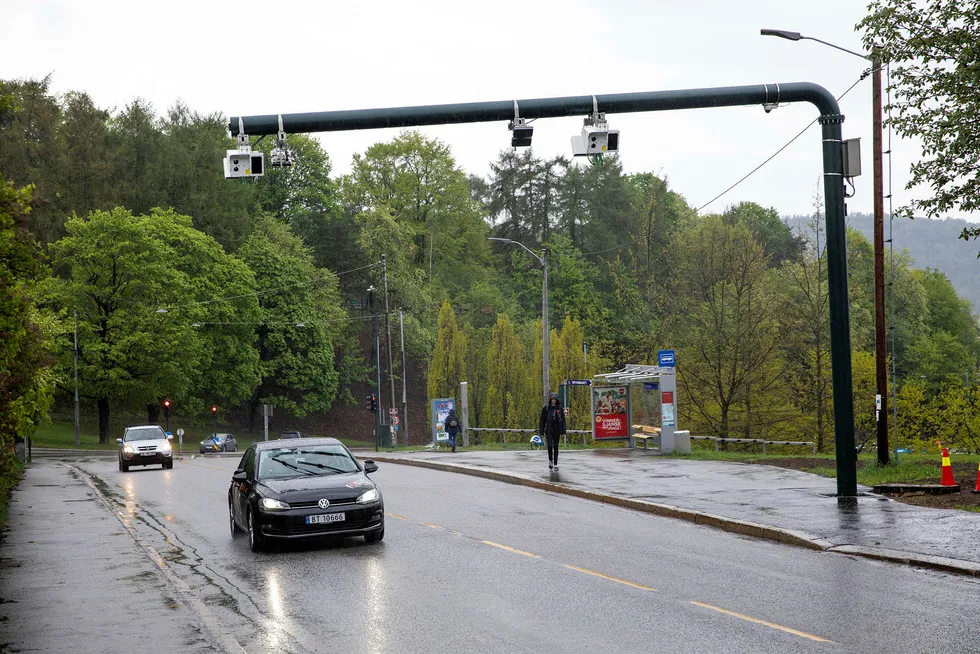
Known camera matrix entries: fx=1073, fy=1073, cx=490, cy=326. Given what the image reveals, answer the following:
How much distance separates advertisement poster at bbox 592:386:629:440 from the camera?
37281mm

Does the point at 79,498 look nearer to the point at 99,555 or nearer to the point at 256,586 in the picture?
the point at 99,555

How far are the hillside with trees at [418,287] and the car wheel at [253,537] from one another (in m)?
30.6

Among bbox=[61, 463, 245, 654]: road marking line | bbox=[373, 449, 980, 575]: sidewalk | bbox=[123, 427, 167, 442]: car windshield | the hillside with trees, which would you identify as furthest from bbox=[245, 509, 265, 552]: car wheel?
the hillside with trees

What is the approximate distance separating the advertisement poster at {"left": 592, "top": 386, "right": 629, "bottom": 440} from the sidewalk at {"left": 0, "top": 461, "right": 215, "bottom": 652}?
67.9 feet

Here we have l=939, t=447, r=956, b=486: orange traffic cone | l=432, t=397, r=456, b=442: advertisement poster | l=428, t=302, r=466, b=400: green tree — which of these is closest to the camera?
l=939, t=447, r=956, b=486: orange traffic cone

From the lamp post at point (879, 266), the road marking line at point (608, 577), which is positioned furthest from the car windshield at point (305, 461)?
the lamp post at point (879, 266)

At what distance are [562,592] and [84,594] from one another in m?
5.04

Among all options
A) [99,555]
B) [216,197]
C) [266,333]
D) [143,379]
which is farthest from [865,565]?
[216,197]

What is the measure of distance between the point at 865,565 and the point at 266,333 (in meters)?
70.1

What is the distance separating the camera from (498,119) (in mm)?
16688

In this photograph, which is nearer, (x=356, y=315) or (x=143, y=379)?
(x=143, y=379)

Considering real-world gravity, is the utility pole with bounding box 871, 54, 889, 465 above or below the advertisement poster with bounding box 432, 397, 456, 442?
above

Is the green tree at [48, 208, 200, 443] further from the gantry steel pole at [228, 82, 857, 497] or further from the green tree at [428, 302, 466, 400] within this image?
the gantry steel pole at [228, 82, 857, 497]

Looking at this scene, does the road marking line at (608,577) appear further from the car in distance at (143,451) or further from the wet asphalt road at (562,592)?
the car in distance at (143,451)
